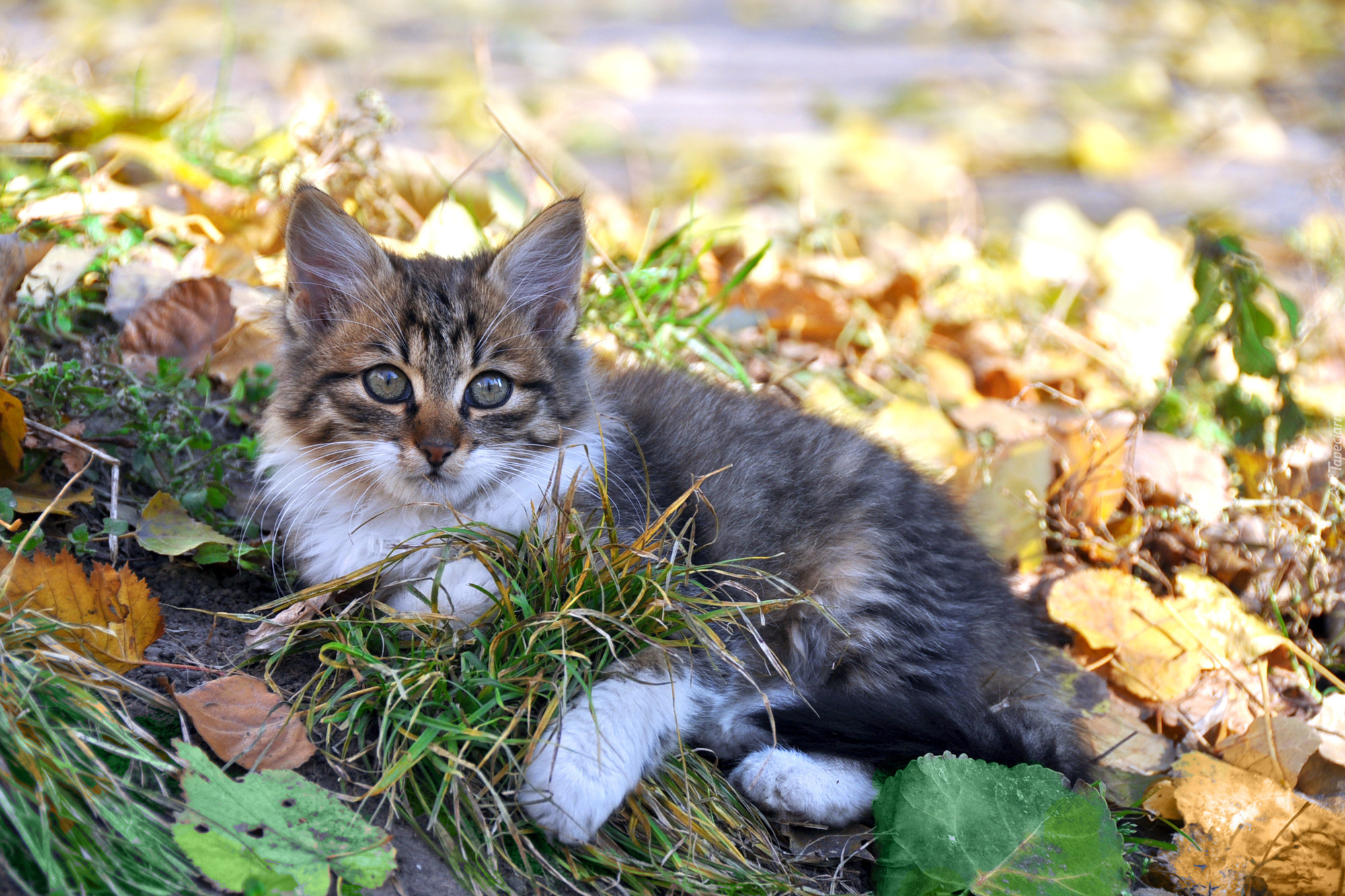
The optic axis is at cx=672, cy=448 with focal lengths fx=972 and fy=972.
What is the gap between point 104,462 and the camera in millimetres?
2400

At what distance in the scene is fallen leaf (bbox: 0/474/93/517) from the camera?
6.93 ft

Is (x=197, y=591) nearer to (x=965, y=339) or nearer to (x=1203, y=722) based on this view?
(x=1203, y=722)

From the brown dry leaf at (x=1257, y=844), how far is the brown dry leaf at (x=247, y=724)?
177cm

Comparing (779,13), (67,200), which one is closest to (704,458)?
(67,200)

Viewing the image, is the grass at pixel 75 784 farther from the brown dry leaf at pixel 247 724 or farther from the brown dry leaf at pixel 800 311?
the brown dry leaf at pixel 800 311

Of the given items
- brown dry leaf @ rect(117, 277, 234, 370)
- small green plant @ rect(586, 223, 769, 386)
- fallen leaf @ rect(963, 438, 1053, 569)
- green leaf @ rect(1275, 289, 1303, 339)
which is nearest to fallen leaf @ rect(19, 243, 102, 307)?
brown dry leaf @ rect(117, 277, 234, 370)

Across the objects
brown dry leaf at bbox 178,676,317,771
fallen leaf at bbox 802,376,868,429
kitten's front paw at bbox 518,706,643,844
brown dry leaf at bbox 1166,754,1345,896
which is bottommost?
brown dry leaf at bbox 1166,754,1345,896

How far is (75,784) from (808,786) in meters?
1.32

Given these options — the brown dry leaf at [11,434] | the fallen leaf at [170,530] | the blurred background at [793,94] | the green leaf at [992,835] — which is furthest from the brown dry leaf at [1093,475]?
the brown dry leaf at [11,434]

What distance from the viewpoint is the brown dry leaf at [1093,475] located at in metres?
2.91

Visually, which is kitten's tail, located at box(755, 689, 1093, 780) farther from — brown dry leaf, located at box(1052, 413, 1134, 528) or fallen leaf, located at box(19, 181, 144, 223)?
fallen leaf, located at box(19, 181, 144, 223)

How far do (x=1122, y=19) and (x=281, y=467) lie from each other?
36.8 ft

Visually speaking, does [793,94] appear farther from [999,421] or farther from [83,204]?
[83,204]

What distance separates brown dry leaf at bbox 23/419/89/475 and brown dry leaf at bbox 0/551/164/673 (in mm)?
472
